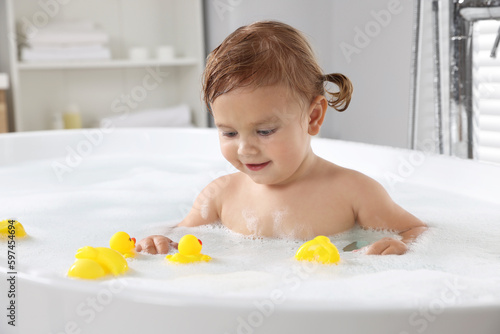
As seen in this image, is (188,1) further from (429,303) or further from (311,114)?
(429,303)

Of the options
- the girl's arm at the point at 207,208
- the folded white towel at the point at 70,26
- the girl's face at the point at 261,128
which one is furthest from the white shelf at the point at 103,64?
the girl's face at the point at 261,128

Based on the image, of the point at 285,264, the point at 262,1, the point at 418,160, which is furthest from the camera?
the point at 262,1

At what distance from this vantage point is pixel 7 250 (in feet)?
3.04

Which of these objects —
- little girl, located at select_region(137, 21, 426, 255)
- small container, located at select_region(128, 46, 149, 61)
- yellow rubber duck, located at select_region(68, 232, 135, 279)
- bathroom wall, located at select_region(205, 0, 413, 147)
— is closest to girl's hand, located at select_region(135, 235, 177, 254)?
little girl, located at select_region(137, 21, 426, 255)

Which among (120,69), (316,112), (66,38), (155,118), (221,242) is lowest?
(221,242)

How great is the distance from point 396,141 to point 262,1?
3.20 ft

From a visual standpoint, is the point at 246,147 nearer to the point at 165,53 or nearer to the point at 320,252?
the point at 320,252

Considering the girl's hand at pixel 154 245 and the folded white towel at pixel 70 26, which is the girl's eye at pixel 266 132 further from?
the folded white towel at pixel 70 26

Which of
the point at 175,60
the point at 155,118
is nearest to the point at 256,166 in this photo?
the point at 155,118

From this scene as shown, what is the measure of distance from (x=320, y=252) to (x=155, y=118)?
7.20 feet

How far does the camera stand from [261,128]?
0.98 meters

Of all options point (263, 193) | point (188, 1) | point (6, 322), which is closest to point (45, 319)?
point (6, 322)

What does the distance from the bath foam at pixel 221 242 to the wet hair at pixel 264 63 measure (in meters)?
0.26

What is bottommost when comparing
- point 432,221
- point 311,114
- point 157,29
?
point 432,221
